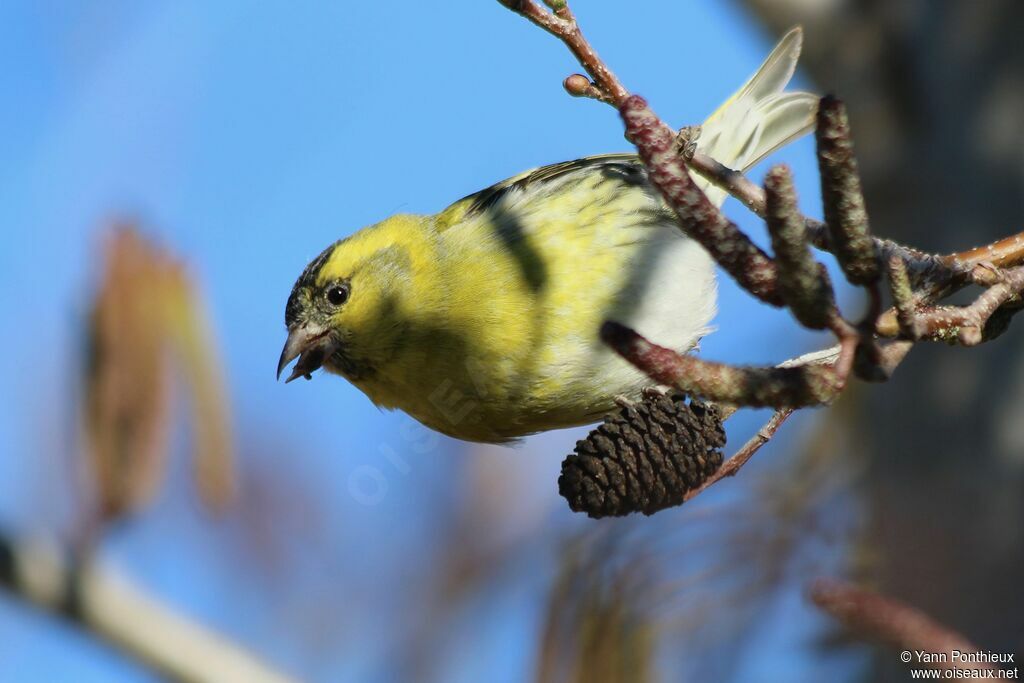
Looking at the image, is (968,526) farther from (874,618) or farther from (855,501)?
(874,618)

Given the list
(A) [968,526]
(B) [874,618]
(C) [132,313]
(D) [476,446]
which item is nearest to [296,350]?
(C) [132,313]

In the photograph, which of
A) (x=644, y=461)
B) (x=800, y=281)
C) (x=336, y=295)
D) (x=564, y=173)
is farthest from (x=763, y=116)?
(x=800, y=281)

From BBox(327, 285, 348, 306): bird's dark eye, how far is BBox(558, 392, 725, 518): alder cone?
1137 millimetres

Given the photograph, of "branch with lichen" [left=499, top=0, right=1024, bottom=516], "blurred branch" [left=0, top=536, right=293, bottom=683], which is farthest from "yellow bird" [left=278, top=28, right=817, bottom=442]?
"branch with lichen" [left=499, top=0, right=1024, bottom=516]

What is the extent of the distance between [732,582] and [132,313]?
5.55 feet

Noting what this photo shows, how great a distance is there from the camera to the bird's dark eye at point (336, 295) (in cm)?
273

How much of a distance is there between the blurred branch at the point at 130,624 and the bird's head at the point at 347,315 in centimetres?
61

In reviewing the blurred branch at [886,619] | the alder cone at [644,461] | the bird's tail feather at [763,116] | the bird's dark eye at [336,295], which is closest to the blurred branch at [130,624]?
the bird's dark eye at [336,295]

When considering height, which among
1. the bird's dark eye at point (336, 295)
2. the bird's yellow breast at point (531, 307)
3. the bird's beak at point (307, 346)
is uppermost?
the bird's dark eye at point (336, 295)

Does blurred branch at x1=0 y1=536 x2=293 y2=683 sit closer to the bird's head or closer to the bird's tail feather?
the bird's head

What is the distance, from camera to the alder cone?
161cm

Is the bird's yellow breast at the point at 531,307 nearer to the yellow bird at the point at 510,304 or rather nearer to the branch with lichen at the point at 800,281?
the yellow bird at the point at 510,304

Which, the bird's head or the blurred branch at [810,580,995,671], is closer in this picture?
the blurred branch at [810,580,995,671]

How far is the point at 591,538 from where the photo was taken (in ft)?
9.59
